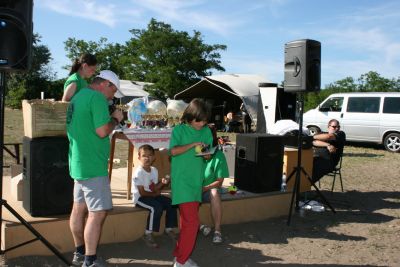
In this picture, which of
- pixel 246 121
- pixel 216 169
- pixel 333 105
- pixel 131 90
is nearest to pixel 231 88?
pixel 246 121

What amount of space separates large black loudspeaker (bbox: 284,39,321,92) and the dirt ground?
66.4 inches

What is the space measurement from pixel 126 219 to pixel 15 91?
109 ft

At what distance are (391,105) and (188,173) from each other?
11147 mm

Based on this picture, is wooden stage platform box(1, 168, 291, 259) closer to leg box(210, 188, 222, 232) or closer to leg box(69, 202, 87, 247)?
leg box(210, 188, 222, 232)

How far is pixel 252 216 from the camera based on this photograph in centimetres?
536

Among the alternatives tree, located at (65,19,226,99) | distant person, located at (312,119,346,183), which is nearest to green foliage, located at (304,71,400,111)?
tree, located at (65,19,226,99)

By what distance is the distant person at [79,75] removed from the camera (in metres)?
4.23

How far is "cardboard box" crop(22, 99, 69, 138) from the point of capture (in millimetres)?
3896

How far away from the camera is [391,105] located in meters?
13.0

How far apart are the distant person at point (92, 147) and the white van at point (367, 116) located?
11.4 m

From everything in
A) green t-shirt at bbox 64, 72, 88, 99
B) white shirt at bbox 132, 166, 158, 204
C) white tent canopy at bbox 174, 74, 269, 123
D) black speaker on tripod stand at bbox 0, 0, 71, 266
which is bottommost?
white shirt at bbox 132, 166, 158, 204

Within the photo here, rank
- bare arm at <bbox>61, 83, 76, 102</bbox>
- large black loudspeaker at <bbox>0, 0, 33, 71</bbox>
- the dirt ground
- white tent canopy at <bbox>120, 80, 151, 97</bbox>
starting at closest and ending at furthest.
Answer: large black loudspeaker at <bbox>0, 0, 33, 71</bbox>
the dirt ground
bare arm at <bbox>61, 83, 76, 102</bbox>
white tent canopy at <bbox>120, 80, 151, 97</bbox>

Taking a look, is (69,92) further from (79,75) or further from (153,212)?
(153,212)

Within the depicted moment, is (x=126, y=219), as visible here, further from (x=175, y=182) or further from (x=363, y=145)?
(x=363, y=145)
